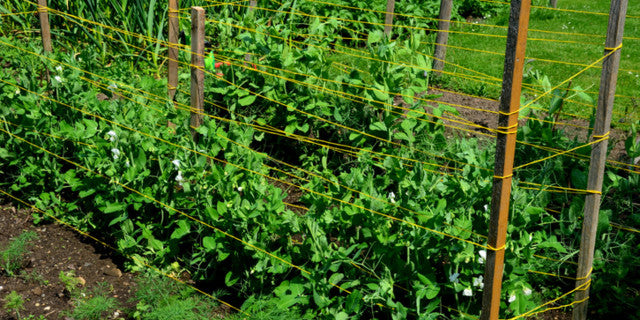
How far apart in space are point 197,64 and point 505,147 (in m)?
2.23

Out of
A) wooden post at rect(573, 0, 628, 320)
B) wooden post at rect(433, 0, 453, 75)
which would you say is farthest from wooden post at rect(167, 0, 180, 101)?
wooden post at rect(573, 0, 628, 320)

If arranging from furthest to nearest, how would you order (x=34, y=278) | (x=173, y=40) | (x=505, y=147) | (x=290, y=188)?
(x=290, y=188) < (x=173, y=40) < (x=34, y=278) < (x=505, y=147)

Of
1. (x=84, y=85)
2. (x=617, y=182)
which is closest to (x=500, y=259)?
(x=617, y=182)

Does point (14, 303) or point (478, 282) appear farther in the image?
point (14, 303)

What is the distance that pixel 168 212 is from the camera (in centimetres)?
401

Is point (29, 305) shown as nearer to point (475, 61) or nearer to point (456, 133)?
point (456, 133)

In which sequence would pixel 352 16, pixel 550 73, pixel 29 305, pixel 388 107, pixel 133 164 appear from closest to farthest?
pixel 29 305, pixel 133 164, pixel 388 107, pixel 550 73, pixel 352 16

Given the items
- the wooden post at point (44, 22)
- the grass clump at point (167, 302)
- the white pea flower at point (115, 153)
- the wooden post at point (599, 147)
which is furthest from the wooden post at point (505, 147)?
the wooden post at point (44, 22)

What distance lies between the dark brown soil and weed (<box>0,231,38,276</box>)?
32 millimetres

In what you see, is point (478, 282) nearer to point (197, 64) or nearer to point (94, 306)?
point (94, 306)

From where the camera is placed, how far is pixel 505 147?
8.39ft

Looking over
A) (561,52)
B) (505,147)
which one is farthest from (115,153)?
(561,52)

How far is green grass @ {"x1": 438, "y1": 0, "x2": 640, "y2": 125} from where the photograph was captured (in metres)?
6.18

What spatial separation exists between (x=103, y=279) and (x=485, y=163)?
2.40 metres
